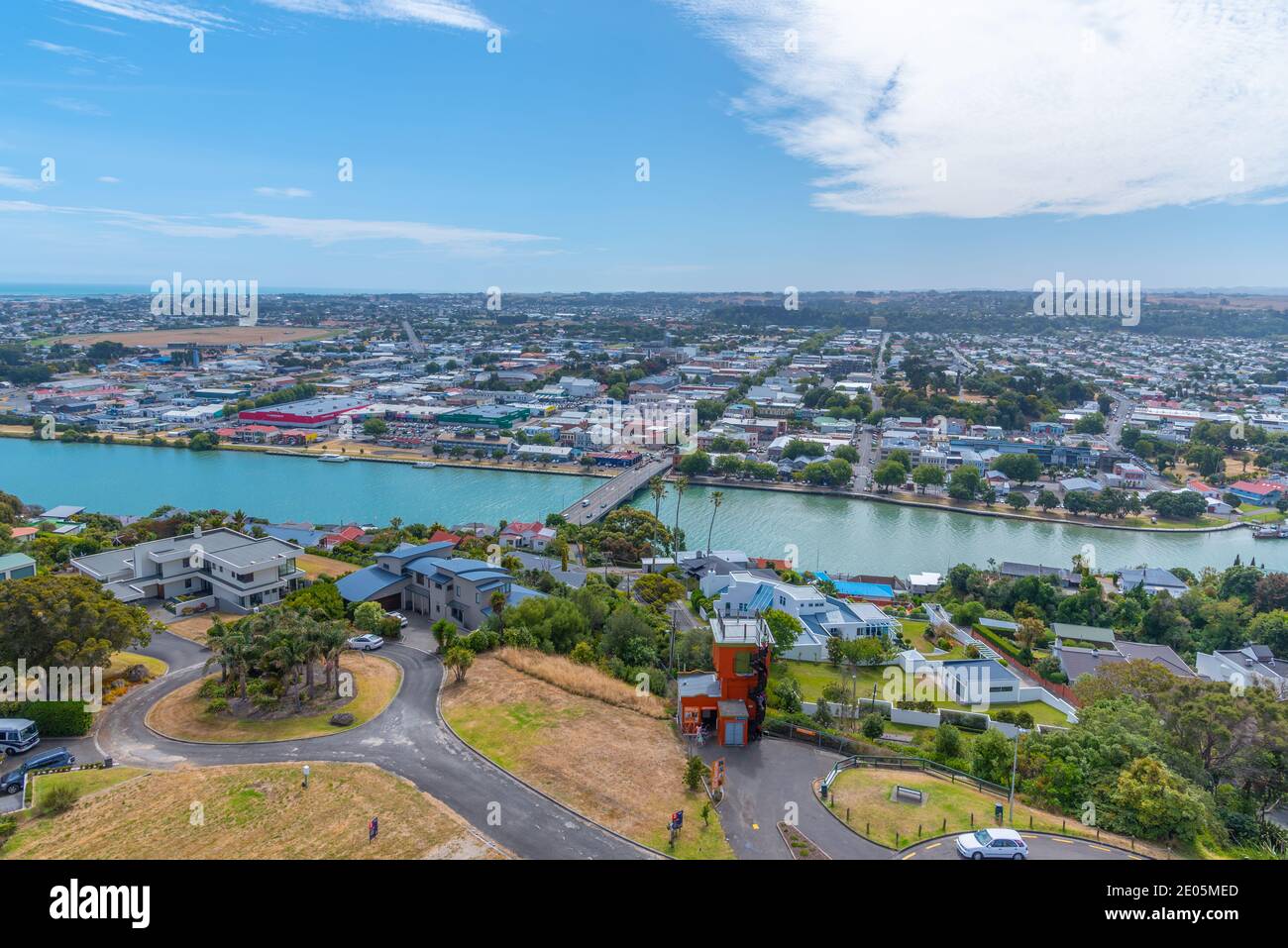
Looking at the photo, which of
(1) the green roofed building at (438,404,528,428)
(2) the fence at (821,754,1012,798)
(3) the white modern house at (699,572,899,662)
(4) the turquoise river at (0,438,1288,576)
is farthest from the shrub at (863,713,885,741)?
(1) the green roofed building at (438,404,528,428)

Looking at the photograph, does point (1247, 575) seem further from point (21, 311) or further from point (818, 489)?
point (21, 311)

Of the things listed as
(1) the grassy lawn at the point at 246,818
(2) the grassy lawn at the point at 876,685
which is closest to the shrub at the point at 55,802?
(1) the grassy lawn at the point at 246,818

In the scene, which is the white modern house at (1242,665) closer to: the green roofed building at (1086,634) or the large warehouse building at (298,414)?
the green roofed building at (1086,634)

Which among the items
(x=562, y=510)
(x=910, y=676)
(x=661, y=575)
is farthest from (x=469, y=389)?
(x=910, y=676)

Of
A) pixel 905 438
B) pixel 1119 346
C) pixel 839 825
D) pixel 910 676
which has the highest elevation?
pixel 1119 346

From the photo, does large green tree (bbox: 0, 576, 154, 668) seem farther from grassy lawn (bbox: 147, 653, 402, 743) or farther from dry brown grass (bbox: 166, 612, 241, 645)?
dry brown grass (bbox: 166, 612, 241, 645)

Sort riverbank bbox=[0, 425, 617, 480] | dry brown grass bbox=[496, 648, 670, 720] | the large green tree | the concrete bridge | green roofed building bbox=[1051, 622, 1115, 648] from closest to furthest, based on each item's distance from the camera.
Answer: the large green tree → dry brown grass bbox=[496, 648, 670, 720] → green roofed building bbox=[1051, 622, 1115, 648] → the concrete bridge → riverbank bbox=[0, 425, 617, 480]
